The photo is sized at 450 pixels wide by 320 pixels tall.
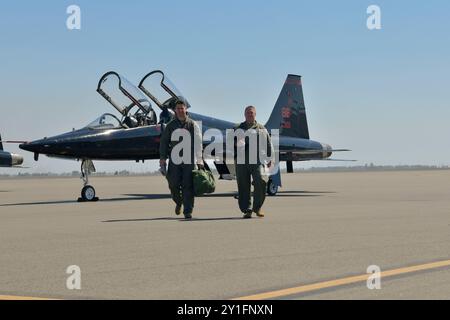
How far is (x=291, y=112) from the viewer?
3056 centimetres

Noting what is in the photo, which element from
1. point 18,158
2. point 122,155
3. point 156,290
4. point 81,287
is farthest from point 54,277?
point 18,158

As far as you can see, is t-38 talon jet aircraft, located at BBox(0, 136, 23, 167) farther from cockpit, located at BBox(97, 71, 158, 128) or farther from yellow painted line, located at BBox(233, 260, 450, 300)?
yellow painted line, located at BBox(233, 260, 450, 300)

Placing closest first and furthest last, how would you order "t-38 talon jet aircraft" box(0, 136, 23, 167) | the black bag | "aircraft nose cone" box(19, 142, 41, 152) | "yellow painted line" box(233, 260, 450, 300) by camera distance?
"yellow painted line" box(233, 260, 450, 300)
the black bag
"aircraft nose cone" box(19, 142, 41, 152)
"t-38 talon jet aircraft" box(0, 136, 23, 167)

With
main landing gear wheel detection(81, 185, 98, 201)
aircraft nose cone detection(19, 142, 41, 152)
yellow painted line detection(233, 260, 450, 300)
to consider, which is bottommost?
yellow painted line detection(233, 260, 450, 300)

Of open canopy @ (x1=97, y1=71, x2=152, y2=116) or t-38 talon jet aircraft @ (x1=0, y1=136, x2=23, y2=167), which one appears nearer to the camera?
open canopy @ (x1=97, y1=71, x2=152, y2=116)

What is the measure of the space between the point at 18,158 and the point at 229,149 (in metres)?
17.9

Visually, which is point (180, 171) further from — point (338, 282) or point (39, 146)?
point (39, 146)

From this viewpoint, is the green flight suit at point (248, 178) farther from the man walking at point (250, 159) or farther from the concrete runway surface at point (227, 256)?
the concrete runway surface at point (227, 256)

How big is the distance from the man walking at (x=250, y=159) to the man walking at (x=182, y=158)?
76 cm

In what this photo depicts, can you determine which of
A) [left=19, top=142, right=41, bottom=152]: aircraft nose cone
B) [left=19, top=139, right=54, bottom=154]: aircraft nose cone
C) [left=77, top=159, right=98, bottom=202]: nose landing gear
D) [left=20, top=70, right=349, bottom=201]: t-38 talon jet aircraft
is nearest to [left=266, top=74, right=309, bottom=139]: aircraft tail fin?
[left=20, top=70, right=349, bottom=201]: t-38 talon jet aircraft

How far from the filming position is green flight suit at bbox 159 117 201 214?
43.5ft

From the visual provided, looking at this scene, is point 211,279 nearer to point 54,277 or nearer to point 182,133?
point 54,277

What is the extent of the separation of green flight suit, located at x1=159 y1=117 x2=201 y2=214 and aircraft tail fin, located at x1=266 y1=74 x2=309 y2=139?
663 inches

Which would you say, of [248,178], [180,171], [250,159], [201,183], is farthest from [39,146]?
[250,159]
